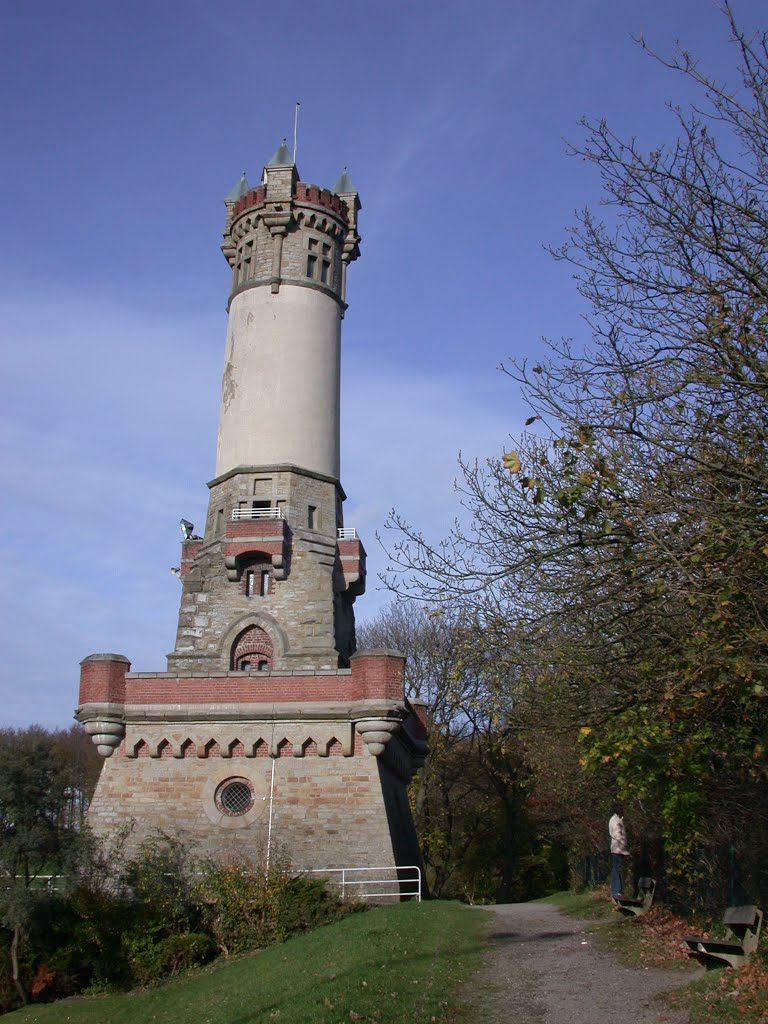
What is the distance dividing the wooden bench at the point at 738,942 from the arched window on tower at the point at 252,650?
629 inches

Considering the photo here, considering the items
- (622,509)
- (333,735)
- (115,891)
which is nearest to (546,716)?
(622,509)

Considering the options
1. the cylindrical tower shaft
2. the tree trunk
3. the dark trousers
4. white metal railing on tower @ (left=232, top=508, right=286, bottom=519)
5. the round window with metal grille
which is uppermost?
the cylindrical tower shaft

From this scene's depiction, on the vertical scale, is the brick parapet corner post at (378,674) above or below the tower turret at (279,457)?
below

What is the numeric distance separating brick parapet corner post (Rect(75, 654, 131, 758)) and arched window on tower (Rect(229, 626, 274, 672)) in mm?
2899

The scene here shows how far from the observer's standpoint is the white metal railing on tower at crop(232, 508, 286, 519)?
26797 millimetres

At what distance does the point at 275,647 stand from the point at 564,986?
47.4 feet

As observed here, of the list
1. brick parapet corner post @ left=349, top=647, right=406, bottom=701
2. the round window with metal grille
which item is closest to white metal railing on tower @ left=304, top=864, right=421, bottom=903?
the round window with metal grille

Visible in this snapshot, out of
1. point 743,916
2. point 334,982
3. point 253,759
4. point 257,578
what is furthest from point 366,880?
point 743,916

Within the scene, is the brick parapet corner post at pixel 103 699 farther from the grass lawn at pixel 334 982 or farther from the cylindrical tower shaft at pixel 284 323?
the cylindrical tower shaft at pixel 284 323

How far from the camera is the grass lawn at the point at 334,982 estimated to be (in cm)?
1123

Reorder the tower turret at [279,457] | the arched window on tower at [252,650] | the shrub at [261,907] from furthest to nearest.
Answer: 1. the tower turret at [279,457]
2. the arched window on tower at [252,650]
3. the shrub at [261,907]

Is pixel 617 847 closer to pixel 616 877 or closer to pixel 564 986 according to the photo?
pixel 616 877

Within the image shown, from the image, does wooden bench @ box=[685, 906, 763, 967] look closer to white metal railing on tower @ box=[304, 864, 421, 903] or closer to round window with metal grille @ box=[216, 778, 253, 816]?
white metal railing on tower @ box=[304, 864, 421, 903]

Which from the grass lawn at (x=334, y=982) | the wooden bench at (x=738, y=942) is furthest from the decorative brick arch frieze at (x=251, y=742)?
the wooden bench at (x=738, y=942)
